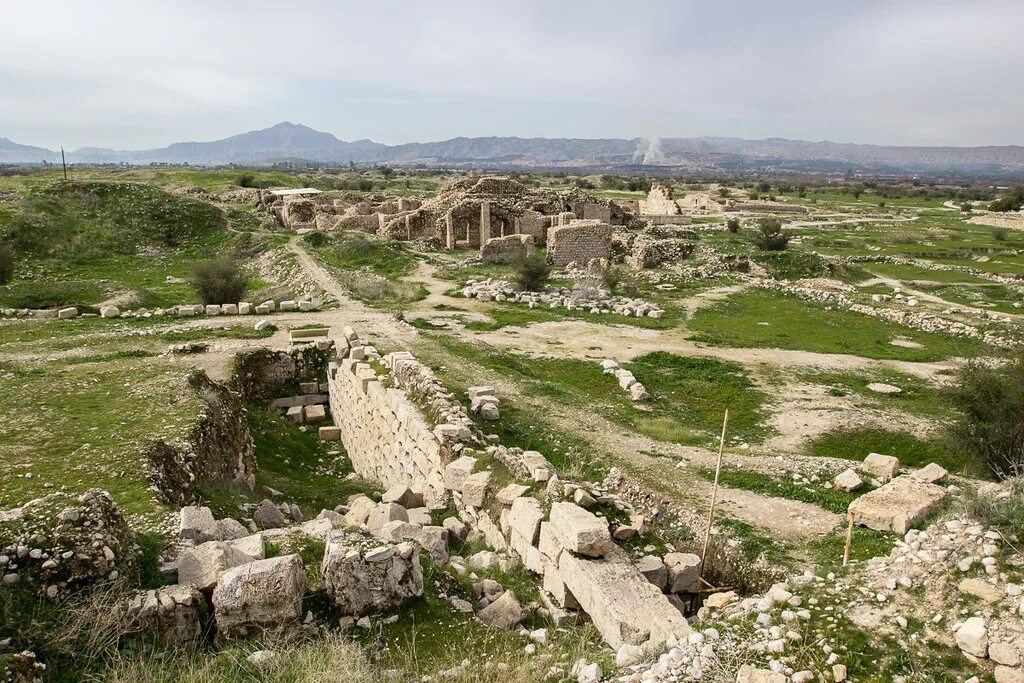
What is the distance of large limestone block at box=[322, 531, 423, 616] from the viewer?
20.4 feet

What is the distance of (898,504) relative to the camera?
8.91 m

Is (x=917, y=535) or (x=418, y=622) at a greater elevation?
(x=917, y=535)

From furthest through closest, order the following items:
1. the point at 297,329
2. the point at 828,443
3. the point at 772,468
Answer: the point at 297,329, the point at 828,443, the point at 772,468

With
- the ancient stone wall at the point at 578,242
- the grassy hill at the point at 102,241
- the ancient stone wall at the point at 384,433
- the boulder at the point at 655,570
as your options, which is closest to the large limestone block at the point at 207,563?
the ancient stone wall at the point at 384,433

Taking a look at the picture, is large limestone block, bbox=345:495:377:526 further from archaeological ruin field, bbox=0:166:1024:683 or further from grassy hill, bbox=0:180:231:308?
grassy hill, bbox=0:180:231:308

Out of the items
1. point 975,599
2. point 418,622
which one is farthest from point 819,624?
point 418,622

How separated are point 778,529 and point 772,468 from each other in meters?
2.25

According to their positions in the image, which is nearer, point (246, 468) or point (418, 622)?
point (418, 622)

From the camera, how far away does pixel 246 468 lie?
39.2 ft

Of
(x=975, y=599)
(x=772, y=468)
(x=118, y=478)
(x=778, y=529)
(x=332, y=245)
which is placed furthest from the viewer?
(x=332, y=245)

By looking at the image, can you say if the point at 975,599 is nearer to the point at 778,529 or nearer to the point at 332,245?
the point at 778,529

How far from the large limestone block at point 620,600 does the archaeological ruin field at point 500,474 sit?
0.03 meters

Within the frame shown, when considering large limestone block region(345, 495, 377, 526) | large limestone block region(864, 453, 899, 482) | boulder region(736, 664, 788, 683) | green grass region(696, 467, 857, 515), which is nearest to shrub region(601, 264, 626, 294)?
green grass region(696, 467, 857, 515)

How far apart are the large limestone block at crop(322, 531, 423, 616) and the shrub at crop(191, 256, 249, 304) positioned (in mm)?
19113
